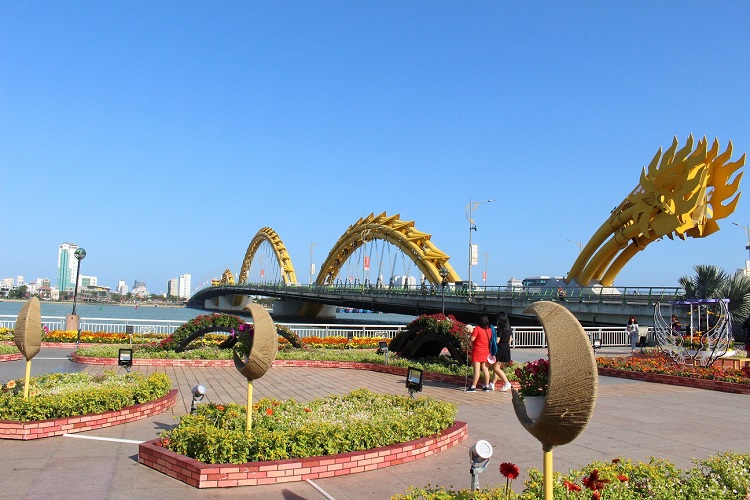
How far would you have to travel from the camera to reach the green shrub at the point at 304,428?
19.2ft

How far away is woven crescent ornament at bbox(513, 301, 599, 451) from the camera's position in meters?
3.36

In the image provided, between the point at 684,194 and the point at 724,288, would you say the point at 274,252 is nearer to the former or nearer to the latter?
the point at 684,194

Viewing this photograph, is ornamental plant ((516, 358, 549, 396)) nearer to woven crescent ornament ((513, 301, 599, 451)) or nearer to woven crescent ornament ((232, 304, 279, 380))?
woven crescent ornament ((513, 301, 599, 451))

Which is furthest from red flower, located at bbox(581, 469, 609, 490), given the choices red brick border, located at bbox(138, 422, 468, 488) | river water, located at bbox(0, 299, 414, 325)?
river water, located at bbox(0, 299, 414, 325)

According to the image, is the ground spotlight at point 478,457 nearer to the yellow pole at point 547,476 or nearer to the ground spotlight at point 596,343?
the yellow pole at point 547,476

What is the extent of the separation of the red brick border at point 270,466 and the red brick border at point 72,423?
170 cm

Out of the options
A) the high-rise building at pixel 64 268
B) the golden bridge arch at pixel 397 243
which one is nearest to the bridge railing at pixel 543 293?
the golden bridge arch at pixel 397 243

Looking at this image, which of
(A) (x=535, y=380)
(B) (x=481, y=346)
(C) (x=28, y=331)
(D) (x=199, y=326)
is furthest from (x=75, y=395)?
(D) (x=199, y=326)

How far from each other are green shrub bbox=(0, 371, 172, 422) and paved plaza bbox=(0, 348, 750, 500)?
35cm

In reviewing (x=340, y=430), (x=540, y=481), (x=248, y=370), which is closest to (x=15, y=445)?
(x=248, y=370)

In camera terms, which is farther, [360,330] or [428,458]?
[360,330]

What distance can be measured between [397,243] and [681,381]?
45930 millimetres

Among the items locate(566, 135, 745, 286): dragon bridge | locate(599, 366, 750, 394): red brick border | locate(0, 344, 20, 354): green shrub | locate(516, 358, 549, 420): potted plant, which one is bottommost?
locate(0, 344, 20, 354): green shrub

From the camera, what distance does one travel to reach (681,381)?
13508 mm
